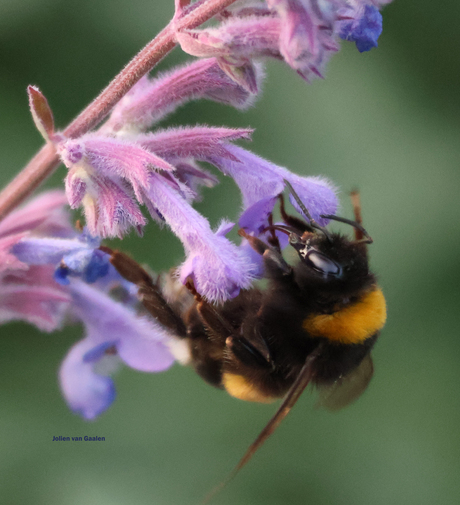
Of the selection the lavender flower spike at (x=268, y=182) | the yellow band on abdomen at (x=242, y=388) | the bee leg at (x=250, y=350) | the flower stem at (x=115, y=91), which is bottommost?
the yellow band on abdomen at (x=242, y=388)

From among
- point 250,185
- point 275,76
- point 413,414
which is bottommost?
point 413,414

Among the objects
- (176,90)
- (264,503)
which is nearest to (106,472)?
(264,503)

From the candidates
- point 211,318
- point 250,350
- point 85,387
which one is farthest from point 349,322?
point 85,387

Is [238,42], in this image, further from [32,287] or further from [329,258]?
[32,287]

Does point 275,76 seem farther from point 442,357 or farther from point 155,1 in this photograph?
point 442,357

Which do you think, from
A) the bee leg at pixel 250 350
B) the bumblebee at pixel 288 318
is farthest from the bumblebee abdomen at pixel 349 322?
the bee leg at pixel 250 350

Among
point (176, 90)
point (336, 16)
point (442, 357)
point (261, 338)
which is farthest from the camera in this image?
point (442, 357)

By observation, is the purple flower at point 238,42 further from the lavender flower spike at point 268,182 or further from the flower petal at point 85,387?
the flower petal at point 85,387
